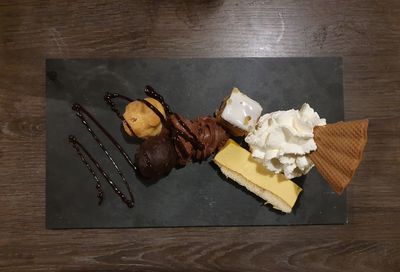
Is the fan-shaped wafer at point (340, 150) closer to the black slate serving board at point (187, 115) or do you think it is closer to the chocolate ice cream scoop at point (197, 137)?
the black slate serving board at point (187, 115)

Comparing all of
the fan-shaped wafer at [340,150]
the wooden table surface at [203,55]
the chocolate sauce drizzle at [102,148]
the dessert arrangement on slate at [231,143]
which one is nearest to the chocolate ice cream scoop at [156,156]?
the dessert arrangement on slate at [231,143]

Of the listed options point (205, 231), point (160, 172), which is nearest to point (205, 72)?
point (160, 172)

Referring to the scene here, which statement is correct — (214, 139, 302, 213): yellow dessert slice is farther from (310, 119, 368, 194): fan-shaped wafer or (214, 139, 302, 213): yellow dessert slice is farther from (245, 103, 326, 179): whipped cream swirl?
(310, 119, 368, 194): fan-shaped wafer

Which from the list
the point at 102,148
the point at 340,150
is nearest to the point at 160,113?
the point at 102,148

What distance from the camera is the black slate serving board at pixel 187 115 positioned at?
2.16 metres

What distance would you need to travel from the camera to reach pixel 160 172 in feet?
6.82

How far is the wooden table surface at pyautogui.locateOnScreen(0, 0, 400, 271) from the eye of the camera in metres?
2.18

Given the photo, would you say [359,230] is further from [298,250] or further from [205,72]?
[205,72]

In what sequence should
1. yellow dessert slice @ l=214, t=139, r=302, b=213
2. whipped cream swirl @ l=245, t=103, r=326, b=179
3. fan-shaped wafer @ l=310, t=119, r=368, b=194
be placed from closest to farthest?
fan-shaped wafer @ l=310, t=119, r=368, b=194 < whipped cream swirl @ l=245, t=103, r=326, b=179 < yellow dessert slice @ l=214, t=139, r=302, b=213

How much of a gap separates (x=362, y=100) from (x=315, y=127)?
1.31 ft

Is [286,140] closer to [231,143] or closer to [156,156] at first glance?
[231,143]

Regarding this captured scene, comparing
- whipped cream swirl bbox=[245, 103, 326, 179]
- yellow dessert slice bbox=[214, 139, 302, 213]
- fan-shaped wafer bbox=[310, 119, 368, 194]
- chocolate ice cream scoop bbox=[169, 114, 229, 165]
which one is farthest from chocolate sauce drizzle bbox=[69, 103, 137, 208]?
fan-shaped wafer bbox=[310, 119, 368, 194]

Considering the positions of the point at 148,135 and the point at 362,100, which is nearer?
the point at 148,135

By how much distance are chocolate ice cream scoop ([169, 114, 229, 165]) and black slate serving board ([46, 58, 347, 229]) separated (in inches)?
3.2
